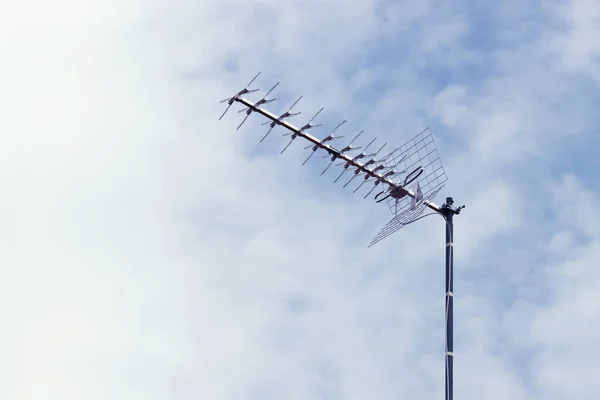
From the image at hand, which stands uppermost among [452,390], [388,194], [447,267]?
[388,194]

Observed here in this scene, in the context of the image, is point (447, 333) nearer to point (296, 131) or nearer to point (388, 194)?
point (388, 194)

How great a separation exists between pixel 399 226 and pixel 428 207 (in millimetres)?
1294

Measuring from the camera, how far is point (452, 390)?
137 feet

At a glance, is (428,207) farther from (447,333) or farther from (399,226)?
(447,333)

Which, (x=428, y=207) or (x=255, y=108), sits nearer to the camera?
(x=255, y=108)

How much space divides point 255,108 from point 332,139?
11.3 feet

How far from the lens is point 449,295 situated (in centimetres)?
4375

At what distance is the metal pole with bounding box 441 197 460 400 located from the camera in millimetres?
42219

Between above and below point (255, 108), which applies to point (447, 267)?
below

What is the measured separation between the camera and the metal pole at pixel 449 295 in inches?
1662

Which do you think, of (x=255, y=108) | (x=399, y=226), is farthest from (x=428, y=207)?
(x=255, y=108)

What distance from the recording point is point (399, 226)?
149 feet

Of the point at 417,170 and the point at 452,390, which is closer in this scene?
the point at 452,390

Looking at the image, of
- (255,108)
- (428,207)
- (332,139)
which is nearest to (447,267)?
(428,207)
